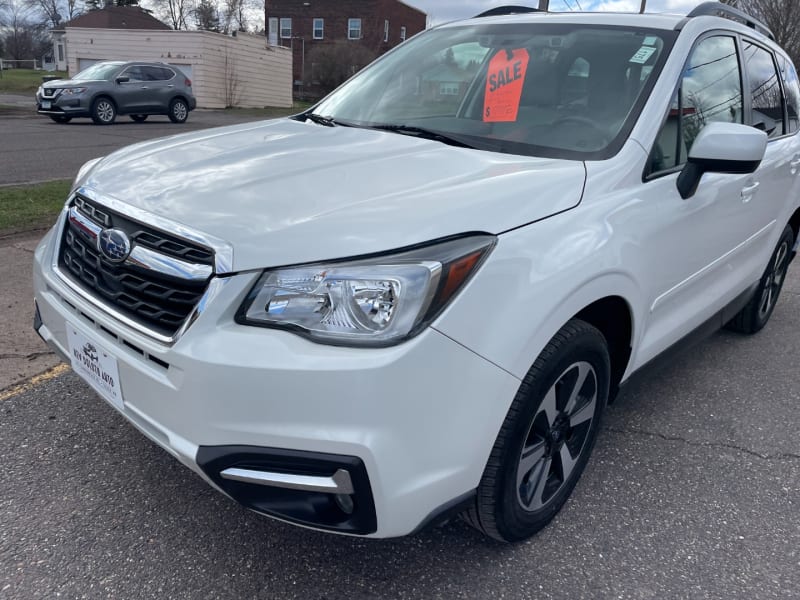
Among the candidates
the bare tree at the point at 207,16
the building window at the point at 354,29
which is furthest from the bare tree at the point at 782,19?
the bare tree at the point at 207,16

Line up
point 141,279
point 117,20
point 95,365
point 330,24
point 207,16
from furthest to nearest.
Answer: point 207,16, point 117,20, point 330,24, point 95,365, point 141,279

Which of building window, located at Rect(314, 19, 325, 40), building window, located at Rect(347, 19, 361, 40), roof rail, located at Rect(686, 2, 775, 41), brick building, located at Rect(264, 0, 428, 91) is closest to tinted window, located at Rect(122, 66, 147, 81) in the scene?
roof rail, located at Rect(686, 2, 775, 41)

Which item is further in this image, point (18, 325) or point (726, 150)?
point (18, 325)

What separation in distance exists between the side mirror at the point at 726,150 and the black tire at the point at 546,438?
819 millimetres

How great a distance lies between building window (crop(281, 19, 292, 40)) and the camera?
4638cm

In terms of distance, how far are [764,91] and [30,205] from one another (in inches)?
247

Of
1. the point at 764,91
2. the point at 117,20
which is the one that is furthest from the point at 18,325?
the point at 117,20

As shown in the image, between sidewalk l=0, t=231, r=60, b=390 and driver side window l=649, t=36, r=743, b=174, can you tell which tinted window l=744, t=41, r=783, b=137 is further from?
sidewalk l=0, t=231, r=60, b=390

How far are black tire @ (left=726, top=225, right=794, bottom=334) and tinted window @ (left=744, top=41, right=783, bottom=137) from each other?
80 centimetres

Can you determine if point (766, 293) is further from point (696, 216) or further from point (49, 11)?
point (49, 11)

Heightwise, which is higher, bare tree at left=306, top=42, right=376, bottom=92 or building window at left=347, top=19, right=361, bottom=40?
building window at left=347, top=19, right=361, bottom=40

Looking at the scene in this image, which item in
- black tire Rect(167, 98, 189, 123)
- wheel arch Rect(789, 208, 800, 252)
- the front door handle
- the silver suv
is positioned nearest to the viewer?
the front door handle

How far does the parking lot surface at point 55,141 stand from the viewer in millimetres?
Result: 9437

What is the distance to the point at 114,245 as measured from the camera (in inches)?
81.6
